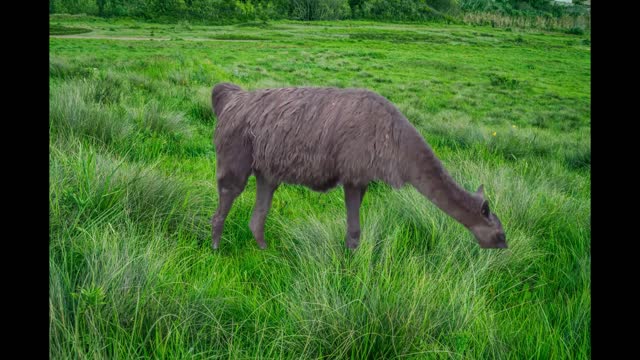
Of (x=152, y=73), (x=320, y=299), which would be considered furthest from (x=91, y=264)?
(x=152, y=73)

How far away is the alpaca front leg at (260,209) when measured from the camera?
3324mm

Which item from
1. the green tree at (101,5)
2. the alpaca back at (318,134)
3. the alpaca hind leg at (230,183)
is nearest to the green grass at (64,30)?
the green tree at (101,5)

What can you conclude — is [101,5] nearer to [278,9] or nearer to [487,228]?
[278,9]

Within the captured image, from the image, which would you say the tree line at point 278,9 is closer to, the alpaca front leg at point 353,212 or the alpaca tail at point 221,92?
the alpaca tail at point 221,92

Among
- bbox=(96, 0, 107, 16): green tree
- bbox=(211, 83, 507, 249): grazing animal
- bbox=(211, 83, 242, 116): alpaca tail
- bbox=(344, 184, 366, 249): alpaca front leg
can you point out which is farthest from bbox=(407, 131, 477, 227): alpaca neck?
bbox=(96, 0, 107, 16): green tree

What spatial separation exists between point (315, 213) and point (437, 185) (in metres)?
1.36

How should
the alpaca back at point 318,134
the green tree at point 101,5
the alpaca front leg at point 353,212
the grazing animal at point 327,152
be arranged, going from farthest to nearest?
1. the green tree at point 101,5
2. the alpaca front leg at point 353,212
3. the alpaca back at point 318,134
4. the grazing animal at point 327,152

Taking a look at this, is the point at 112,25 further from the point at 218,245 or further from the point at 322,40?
the point at 218,245

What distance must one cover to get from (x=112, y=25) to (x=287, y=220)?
10.6 ft

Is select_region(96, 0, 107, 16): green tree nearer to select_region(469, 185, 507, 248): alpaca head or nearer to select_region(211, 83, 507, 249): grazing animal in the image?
select_region(211, 83, 507, 249): grazing animal

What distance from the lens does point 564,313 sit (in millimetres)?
2771

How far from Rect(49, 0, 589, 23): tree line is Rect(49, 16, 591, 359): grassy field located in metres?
0.12

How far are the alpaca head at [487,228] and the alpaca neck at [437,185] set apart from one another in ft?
0.12

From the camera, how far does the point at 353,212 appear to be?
10.4ft
